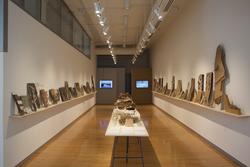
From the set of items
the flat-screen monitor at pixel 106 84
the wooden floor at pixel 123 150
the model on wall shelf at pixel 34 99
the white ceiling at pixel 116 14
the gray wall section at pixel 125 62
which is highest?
the white ceiling at pixel 116 14

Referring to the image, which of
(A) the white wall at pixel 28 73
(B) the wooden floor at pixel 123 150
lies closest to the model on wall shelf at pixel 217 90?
(B) the wooden floor at pixel 123 150

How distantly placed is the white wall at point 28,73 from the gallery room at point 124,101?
17 mm

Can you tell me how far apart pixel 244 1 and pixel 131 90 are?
15.0 meters

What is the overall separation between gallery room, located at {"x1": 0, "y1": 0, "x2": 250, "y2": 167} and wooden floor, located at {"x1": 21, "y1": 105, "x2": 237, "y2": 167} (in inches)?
0.8

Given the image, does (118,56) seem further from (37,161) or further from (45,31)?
(37,161)

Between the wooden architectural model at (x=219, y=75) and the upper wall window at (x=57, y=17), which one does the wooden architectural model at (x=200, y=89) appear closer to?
the wooden architectural model at (x=219, y=75)

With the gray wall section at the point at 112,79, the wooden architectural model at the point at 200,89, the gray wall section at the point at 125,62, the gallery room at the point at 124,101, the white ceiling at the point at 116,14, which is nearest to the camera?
the gallery room at the point at 124,101

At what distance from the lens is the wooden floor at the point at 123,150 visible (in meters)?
4.83

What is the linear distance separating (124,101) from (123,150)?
5.71ft

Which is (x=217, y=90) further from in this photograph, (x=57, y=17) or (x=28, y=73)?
(x=57, y=17)

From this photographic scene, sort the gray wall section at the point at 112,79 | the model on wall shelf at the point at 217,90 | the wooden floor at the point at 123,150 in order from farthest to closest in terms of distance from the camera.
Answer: the gray wall section at the point at 112,79 → the model on wall shelf at the point at 217,90 → the wooden floor at the point at 123,150

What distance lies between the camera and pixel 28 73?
5125 millimetres

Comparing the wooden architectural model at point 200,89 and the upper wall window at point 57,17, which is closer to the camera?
the upper wall window at point 57,17

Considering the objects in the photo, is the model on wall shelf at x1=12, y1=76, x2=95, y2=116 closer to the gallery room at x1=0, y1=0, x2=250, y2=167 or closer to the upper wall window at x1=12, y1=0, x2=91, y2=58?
the gallery room at x1=0, y1=0, x2=250, y2=167
